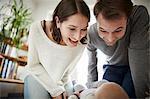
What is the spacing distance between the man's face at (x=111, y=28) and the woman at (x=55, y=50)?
5 centimetres

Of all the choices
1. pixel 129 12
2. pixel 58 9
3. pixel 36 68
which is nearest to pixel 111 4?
pixel 129 12

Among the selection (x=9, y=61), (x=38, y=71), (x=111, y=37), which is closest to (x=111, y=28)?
(x=111, y=37)

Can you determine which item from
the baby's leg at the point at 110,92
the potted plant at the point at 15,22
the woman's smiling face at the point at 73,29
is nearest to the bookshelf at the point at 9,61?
the potted plant at the point at 15,22

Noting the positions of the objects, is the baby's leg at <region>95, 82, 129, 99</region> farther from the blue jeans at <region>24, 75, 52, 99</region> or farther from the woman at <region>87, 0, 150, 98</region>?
the blue jeans at <region>24, 75, 52, 99</region>

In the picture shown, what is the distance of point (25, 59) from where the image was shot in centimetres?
89

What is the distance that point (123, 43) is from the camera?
2.79 feet

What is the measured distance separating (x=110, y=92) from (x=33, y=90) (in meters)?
0.27

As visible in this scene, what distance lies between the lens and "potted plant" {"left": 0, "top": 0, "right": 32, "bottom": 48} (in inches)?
35.8

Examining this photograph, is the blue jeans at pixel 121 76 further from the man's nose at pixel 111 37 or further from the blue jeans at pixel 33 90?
the blue jeans at pixel 33 90

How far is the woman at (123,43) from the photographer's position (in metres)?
0.83

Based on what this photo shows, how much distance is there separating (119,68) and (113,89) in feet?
0.26

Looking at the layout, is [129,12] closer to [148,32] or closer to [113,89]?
[148,32]

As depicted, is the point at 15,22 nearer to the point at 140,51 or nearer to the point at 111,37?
the point at 111,37

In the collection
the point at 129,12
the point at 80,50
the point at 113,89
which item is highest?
the point at 129,12
